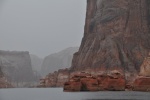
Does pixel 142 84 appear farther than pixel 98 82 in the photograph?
No

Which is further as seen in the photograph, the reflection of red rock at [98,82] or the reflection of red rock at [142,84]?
the reflection of red rock at [98,82]

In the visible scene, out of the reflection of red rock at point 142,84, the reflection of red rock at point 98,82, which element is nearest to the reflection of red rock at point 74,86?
the reflection of red rock at point 98,82

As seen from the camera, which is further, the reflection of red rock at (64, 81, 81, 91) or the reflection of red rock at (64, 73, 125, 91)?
the reflection of red rock at (64, 73, 125, 91)

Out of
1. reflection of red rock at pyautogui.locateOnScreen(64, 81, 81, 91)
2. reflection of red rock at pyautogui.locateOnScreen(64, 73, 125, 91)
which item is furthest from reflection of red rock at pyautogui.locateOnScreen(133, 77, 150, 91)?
reflection of red rock at pyautogui.locateOnScreen(64, 81, 81, 91)

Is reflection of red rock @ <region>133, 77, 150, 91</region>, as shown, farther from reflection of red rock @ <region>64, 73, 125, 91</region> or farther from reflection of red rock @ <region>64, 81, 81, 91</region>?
reflection of red rock @ <region>64, 81, 81, 91</region>

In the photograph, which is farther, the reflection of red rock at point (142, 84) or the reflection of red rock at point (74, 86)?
the reflection of red rock at point (74, 86)

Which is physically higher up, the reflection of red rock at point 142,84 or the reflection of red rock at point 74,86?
the reflection of red rock at point 142,84

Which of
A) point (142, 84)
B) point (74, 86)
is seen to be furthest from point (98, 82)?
point (142, 84)

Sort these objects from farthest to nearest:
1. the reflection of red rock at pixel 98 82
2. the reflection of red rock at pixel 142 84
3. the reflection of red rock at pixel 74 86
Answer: the reflection of red rock at pixel 98 82, the reflection of red rock at pixel 74 86, the reflection of red rock at pixel 142 84

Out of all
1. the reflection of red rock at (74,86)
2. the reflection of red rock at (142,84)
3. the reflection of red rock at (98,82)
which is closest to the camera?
the reflection of red rock at (142,84)

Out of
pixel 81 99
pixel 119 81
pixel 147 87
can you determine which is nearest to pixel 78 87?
pixel 119 81

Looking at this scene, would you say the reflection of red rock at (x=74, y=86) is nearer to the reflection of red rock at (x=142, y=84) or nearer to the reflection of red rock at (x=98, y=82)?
the reflection of red rock at (x=98, y=82)

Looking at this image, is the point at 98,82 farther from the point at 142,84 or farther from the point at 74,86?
the point at 142,84

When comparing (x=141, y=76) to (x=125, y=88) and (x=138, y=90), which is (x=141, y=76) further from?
(x=125, y=88)
